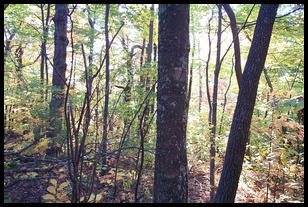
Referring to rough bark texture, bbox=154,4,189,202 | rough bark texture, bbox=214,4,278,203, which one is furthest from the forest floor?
rough bark texture, bbox=214,4,278,203

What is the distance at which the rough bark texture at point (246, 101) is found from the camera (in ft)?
10.8

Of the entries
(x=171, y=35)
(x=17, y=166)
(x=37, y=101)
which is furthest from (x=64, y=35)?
(x=171, y=35)

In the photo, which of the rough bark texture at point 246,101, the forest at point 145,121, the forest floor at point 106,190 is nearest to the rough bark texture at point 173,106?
the forest at point 145,121

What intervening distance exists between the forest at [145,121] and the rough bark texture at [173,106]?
0.4 inches

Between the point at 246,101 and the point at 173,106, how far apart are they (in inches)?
76.0

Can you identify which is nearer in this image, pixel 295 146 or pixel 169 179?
pixel 169 179

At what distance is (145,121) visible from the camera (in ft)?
14.9

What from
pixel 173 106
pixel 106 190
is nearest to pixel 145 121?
pixel 106 190

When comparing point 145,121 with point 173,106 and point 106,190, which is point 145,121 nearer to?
point 106,190

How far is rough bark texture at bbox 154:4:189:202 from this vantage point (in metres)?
2.06

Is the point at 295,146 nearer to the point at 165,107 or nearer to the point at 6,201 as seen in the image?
the point at 165,107

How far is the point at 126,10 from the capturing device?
4.19m
